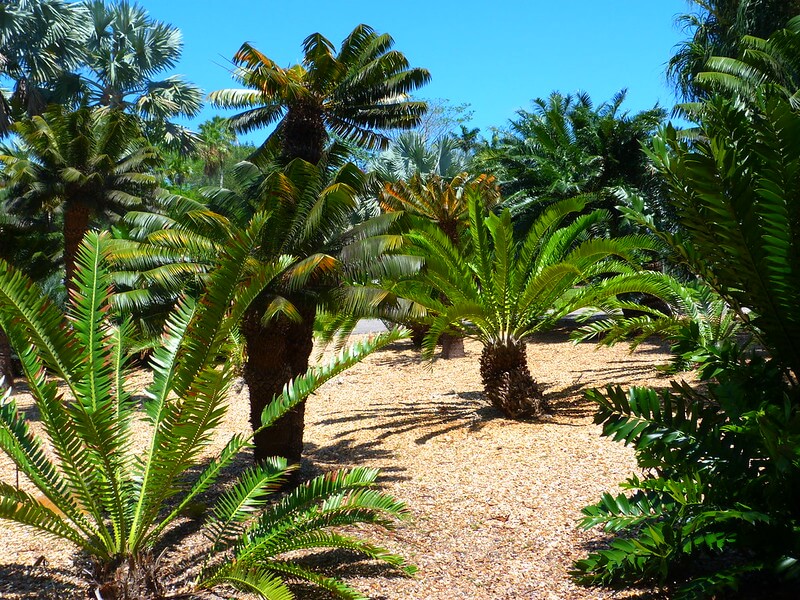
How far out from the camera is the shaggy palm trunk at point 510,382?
8.73m

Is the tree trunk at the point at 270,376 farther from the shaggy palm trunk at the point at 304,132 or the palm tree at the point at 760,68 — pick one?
the palm tree at the point at 760,68

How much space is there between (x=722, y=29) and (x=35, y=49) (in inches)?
791

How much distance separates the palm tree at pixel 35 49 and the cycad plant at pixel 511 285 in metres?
16.6

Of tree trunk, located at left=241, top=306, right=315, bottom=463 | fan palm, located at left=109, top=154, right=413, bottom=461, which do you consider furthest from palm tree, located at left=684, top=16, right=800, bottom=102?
tree trunk, located at left=241, top=306, right=315, bottom=463

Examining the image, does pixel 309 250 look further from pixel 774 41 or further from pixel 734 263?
pixel 774 41

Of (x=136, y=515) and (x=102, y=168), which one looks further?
(x=102, y=168)

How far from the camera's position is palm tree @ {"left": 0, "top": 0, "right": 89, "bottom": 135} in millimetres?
20344

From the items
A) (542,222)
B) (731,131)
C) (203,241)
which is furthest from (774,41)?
(203,241)

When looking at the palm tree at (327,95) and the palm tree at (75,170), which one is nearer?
the palm tree at (327,95)

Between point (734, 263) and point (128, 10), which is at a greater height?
point (128, 10)

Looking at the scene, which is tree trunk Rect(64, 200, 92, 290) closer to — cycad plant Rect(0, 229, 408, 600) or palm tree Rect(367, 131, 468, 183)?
cycad plant Rect(0, 229, 408, 600)

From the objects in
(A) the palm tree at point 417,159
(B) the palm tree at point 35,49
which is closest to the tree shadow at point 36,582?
(A) the palm tree at point 417,159

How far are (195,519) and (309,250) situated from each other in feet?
8.57

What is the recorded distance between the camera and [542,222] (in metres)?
8.67
